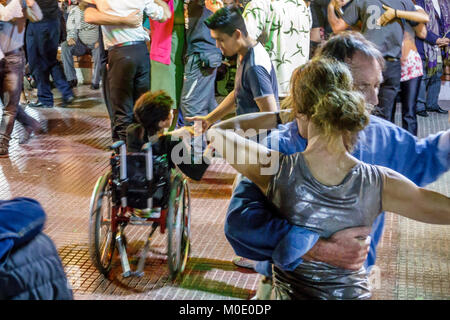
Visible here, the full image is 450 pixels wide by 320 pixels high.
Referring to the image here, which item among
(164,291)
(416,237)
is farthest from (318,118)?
(416,237)

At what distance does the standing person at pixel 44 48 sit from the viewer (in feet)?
28.4

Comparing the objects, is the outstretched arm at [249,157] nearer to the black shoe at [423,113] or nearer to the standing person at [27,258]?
the standing person at [27,258]

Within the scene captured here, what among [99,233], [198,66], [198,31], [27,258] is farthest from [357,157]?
[198,31]

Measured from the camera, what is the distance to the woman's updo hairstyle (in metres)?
1.79

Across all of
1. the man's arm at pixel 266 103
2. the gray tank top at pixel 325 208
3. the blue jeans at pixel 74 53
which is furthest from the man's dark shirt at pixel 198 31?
the gray tank top at pixel 325 208

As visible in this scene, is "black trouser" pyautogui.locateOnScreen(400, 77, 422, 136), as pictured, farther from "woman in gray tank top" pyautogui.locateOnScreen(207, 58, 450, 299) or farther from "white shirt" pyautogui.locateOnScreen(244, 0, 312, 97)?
"woman in gray tank top" pyautogui.locateOnScreen(207, 58, 450, 299)

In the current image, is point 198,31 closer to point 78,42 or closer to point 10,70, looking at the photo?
point 10,70

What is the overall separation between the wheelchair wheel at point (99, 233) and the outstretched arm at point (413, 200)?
7.49 feet

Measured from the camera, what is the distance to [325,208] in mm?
1812

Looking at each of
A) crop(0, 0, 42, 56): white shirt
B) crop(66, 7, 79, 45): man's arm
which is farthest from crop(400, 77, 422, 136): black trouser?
crop(66, 7, 79, 45): man's arm

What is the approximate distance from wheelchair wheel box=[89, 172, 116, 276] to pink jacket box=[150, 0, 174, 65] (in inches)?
111

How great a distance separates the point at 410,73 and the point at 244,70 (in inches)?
113

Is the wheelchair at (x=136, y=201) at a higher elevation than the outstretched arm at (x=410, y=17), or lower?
lower
